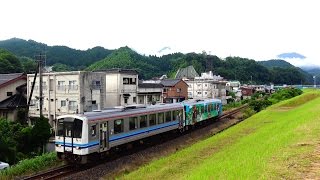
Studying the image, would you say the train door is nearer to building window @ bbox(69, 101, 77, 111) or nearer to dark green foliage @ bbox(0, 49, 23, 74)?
building window @ bbox(69, 101, 77, 111)

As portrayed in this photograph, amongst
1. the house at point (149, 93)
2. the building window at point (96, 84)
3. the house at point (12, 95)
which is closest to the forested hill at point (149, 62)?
the house at point (149, 93)

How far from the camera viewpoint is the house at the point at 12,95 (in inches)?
1483

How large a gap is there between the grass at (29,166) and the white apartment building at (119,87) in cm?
2223

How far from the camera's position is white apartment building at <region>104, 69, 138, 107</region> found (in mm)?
40219

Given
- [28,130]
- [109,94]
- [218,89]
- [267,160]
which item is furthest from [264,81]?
[267,160]

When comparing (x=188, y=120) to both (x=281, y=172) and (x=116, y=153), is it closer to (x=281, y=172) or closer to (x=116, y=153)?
(x=116, y=153)

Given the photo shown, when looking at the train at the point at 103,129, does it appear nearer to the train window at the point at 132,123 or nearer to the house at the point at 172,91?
the train window at the point at 132,123

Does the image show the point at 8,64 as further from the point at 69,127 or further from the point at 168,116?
the point at 69,127

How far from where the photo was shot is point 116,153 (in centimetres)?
1955

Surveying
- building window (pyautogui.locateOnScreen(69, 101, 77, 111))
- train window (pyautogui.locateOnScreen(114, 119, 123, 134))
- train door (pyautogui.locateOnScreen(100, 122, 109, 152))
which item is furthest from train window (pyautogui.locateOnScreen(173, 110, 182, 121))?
building window (pyautogui.locateOnScreen(69, 101, 77, 111))

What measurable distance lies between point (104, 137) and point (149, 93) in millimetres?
28405

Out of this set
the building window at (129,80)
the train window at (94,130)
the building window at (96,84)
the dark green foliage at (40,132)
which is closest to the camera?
the train window at (94,130)

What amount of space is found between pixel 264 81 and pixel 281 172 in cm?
14871

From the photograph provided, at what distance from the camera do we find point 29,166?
16438mm
